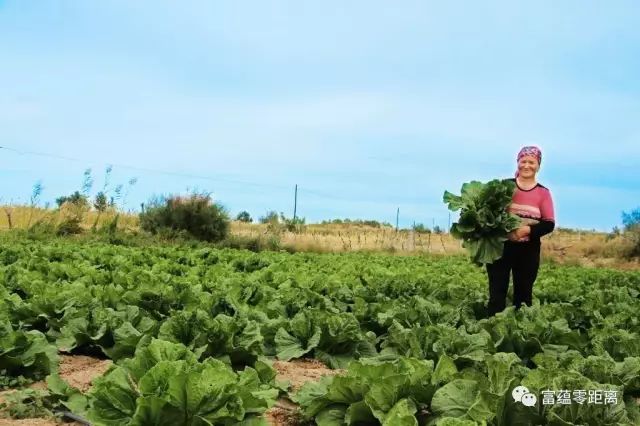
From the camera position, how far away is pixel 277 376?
5.02 meters

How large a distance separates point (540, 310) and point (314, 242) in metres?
20.6

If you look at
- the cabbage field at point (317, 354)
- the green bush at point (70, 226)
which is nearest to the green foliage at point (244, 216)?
the green bush at point (70, 226)

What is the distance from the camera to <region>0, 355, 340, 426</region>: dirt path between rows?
4.09 meters

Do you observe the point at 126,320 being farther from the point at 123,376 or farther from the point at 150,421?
the point at 150,421

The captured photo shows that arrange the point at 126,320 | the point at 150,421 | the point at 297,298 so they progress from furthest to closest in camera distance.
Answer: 1. the point at 297,298
2. the point at 126,320
3. the point at 150,421

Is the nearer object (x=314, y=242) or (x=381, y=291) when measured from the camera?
(x=381, y=291)

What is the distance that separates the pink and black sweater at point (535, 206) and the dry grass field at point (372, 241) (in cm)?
1807

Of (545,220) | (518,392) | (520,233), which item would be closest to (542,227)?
(545,220)

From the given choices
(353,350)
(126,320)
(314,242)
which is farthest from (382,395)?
(314,242)

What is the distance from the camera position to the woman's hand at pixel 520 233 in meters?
7.34

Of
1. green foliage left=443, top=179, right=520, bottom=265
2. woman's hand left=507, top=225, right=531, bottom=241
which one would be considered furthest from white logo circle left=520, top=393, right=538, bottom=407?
woman's hand left=507, top=225, right=531, bottom=241

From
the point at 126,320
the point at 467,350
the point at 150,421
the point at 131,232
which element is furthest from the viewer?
the point at 131,232

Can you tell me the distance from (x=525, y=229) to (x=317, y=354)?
107 inches

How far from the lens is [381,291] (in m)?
9.77
